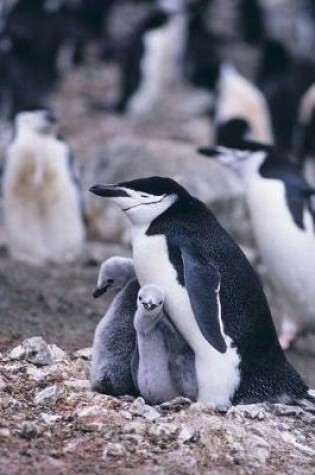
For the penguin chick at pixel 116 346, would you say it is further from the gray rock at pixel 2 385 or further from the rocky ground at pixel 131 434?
the gray rock at pixel 2 385

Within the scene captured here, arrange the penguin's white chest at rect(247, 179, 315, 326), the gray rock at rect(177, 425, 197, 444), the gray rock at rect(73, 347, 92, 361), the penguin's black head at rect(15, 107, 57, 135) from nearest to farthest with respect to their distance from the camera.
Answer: the gray rock at rect(177, 425, 197, 444) → the gray rock at rect(73, 347, 92, 361) → the penguin's white chest at rect(247, 179, 315, 326) → the penguin's black head at rect(15, 107, 57, 135)

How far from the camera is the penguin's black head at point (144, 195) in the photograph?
4.95 metres

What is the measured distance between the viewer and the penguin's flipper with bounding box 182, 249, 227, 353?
4.62 m

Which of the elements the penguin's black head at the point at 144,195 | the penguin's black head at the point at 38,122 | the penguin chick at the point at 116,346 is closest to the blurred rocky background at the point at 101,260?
the penguin chick at the point at 116,346

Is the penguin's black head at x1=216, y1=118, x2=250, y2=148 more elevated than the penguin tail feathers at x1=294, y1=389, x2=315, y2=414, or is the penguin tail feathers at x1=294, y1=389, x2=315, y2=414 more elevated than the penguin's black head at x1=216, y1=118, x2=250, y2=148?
the penguin's black head at x1=216, y1=118, x2=250, y2=148

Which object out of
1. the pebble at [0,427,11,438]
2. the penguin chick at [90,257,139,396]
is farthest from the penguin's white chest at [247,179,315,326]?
the pebble at [0,427,11,438]

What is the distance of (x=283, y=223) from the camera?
289 inches

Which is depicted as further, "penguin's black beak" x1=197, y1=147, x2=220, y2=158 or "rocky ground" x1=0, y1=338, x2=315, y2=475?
"penguin's black beak" x1=197, y1=147, x2=220, y2=158

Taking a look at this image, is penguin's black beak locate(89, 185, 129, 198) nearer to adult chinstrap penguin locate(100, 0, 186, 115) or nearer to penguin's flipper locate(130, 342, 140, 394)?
penguin's flipper locate(130, 342, 140, 394)

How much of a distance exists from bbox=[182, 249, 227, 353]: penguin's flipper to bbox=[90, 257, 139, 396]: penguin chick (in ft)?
1.34

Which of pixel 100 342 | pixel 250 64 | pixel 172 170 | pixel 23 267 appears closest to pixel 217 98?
pixel 250 64

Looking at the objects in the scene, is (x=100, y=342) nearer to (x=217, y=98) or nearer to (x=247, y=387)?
(x=247, y=387)

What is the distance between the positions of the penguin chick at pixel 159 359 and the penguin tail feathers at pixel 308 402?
1.52ft

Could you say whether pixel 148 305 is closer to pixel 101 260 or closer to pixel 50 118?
pixel 101 260
